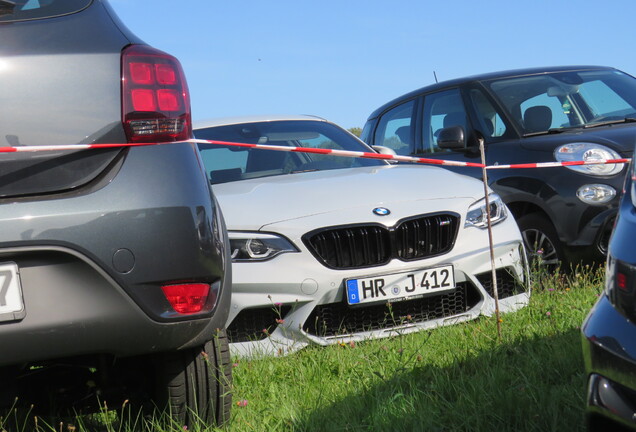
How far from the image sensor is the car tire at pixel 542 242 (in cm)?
564

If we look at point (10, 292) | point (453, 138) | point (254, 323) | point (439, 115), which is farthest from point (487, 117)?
point (10, 292)

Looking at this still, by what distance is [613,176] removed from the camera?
Answer: 5.43 meters

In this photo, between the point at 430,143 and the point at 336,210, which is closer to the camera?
the point at 336,210

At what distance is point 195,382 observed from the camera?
298 centimetres

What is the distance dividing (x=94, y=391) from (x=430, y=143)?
4829 millimetres

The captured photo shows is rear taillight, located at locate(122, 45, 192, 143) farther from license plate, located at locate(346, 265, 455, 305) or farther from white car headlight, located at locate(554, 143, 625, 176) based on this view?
white car headlight, located at locate(554, 143, 625, 176)

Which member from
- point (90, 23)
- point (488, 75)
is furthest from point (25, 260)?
point (488, 75)

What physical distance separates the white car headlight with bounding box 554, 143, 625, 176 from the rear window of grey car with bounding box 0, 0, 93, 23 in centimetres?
367

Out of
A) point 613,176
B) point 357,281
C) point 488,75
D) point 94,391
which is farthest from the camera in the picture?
point 488,75

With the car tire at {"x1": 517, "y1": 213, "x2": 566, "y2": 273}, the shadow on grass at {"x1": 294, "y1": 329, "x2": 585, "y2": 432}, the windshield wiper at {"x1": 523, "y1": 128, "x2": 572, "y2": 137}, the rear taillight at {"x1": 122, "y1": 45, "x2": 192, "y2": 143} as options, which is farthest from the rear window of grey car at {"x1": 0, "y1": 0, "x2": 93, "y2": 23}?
the windshield wiper at {"x1": 523, "y1": 128, "x2": 572, "y2": 137}

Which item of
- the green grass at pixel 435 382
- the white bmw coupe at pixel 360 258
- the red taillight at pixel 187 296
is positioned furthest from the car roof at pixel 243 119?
the red taillight at pixel 187 296

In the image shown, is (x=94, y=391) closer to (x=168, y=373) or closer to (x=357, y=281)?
(x=168, y=373)

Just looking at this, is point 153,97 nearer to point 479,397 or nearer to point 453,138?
point 479,397

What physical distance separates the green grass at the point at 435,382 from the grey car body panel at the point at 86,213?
0.65 meters
